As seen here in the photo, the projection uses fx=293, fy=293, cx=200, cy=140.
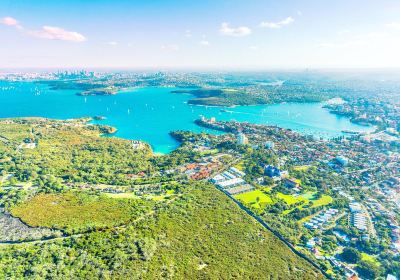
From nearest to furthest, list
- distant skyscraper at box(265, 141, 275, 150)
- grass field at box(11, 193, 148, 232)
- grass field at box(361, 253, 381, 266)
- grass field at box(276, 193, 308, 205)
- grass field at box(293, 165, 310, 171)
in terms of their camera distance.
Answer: grass field at box(361, 253, 381, 266)
grass field at box(11, 193, 148, 232)
grass field at box(276, 193, 308, 205)
grass field at box(293, 165, 310, 171)
distant skyscraper at box(265, 141, 275, 150)

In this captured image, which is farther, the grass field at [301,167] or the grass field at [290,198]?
the grass field at [301,167]

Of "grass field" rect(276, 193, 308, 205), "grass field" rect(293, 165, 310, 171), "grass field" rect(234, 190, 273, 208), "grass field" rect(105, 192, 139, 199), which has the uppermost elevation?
"grass field" rect(293, 165, 310, 171)

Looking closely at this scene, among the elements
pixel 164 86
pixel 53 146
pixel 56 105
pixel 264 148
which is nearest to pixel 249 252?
pixel 264 148

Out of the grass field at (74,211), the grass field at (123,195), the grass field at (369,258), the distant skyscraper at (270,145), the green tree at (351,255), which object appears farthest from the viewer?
the distant skyscraper at (270,145)

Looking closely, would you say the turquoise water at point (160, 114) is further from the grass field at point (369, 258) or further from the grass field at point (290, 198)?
the grass field at point (369, 258)

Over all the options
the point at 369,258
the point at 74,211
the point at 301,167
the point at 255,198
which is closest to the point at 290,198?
the point at 255,198

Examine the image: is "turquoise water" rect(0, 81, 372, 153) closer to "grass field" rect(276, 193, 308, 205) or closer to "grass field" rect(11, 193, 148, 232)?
"grass field" rect(11, 193, 148, 232)

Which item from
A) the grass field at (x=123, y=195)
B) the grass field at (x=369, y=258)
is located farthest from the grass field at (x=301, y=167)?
the grass field at (x=123, y=195)

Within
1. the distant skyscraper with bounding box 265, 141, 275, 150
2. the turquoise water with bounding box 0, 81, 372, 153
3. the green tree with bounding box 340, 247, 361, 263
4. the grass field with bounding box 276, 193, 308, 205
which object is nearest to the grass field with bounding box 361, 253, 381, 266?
the green tree with bounding box 340, 247, 361, 263

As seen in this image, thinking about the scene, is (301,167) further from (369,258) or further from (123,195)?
(123,195)
